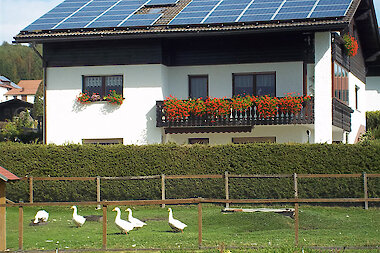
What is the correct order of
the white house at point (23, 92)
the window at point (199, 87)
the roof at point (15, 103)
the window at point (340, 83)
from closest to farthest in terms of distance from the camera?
the window at point (340, 83)
the window at point (199, 87)
the roof at point (15, 103)
the white house at point (23, 92)

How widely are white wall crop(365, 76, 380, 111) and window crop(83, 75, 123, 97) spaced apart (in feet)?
68.1

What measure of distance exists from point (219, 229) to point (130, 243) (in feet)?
12.6

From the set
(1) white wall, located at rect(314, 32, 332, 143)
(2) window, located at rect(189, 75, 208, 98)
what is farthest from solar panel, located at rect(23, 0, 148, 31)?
(1) white wall, located at rect(314, 32, 332, 143)

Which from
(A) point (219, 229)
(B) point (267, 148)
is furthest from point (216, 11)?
(A) point (219, 229)

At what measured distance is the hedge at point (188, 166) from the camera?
24.6m

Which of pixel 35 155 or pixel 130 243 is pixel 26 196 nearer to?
pixel 35 155

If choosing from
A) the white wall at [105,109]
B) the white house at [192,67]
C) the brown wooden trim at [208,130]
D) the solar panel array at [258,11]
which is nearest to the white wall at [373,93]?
the white house at [192,67]

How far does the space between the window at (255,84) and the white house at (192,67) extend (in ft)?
0.15

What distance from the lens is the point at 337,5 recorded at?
1152 inches

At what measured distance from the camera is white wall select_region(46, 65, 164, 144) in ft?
102

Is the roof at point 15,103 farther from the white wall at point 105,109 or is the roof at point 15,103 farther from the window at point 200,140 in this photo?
the window at point 200,140

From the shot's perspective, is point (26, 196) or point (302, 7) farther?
point (302, 7)

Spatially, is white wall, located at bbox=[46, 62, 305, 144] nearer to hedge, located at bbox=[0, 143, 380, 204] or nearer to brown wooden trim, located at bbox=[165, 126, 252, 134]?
brown wooden trim, located at bbox=[165, 126, 252, 134]

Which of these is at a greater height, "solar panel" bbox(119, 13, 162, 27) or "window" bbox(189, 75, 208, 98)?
"solar panel" bbox(119, 13, 162, 27)
